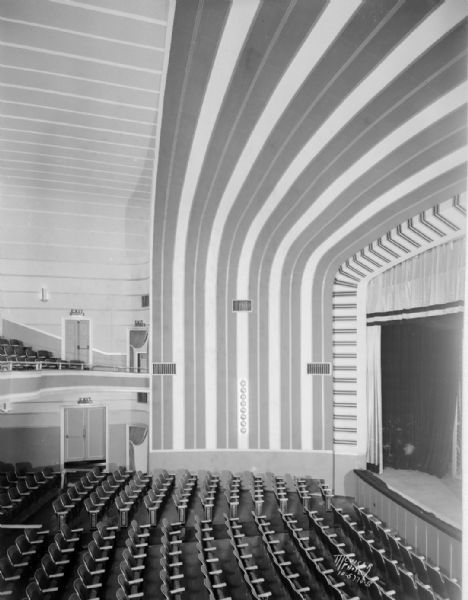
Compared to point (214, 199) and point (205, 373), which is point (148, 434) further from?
point (214, 199)

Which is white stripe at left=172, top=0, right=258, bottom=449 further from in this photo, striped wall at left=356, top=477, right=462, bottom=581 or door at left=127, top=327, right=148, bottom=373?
striped wall at left=356, top=477, right=462, bottom=581

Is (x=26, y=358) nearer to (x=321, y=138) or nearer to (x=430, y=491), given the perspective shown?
(x=321, y=138)

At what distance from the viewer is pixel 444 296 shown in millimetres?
6113

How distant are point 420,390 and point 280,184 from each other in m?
4.09

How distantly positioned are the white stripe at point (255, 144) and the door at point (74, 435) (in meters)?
2.30

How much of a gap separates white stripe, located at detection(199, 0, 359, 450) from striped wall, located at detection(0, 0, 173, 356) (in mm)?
1104

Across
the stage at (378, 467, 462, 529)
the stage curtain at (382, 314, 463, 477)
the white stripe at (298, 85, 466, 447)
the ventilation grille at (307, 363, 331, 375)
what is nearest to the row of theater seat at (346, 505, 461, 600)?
the stage at (378, 467, 462, 529)

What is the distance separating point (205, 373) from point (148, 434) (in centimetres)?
153

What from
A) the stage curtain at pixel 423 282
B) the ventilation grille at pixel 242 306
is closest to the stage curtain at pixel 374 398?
the stage curtain at pixel 423 282

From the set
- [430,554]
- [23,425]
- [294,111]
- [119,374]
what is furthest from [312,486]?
[294,111]

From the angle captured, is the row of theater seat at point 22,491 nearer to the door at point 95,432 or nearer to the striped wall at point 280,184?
the door at point 95,432

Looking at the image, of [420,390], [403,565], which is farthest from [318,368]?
[403,565]

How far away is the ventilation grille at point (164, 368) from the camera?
8602 millimetres

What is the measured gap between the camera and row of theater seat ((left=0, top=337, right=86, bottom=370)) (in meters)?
6.82
